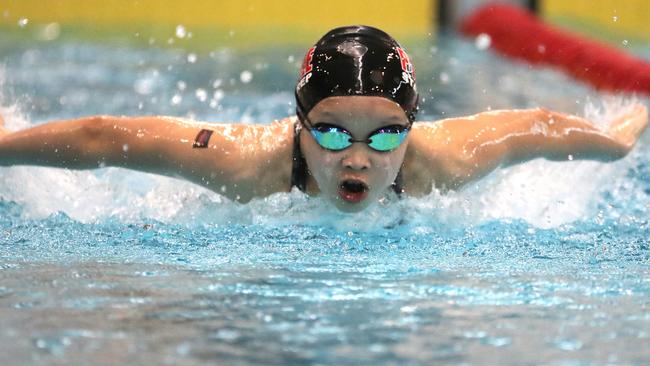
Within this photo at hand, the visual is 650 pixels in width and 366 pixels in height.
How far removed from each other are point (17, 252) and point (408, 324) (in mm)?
1045

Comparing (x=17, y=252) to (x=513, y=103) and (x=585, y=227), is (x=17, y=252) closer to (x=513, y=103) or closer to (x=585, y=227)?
(x=585, y=227)

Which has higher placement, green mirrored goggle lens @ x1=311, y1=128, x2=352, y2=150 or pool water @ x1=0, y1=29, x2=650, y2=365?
green mirrored goggle lens @ x1=311, y1=128, x2=352, y2=150

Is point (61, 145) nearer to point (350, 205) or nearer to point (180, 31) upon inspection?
point (350, 205)

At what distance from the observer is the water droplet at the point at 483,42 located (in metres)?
6.38

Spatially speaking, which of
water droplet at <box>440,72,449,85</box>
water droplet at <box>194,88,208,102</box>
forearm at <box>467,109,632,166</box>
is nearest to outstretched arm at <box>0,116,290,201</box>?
forearm at <box>467,109,632,166</box>

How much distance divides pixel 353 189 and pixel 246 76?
10.3 ft

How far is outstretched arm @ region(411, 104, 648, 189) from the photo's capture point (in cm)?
273

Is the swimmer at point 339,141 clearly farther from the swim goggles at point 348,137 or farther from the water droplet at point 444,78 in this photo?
the water droplet at point 444,78

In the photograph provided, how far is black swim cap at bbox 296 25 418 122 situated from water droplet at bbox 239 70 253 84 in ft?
9.14

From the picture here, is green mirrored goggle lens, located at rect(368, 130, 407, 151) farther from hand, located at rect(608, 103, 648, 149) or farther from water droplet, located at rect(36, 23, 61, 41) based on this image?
water droplet, located at rect(36, 23, 61, 41)

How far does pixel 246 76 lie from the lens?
5.47 m

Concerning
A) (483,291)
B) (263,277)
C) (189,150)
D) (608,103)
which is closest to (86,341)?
(263,277)

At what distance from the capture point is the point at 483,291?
6.38 ft

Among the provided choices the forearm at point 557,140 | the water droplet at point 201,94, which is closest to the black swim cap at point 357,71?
the forearm at point 557,140
